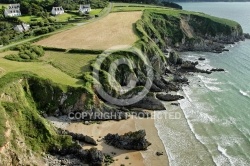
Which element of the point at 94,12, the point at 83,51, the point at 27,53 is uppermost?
the point at 94,12

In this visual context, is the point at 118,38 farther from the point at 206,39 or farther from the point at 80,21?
the point at 206,39

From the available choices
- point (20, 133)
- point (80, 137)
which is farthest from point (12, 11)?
point (20, 133)

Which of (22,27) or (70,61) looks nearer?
(70,61)

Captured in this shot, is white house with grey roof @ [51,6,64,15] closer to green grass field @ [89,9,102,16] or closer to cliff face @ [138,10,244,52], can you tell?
green grass field @ [89,9,102,16]

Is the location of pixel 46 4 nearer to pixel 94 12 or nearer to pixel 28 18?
pixel 94 12

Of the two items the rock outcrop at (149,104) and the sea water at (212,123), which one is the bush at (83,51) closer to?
the rock outcrop at (149,104)

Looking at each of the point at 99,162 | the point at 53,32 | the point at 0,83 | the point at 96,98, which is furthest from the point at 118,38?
the point at 99,162

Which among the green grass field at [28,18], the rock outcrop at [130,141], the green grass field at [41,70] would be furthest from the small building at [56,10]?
the rock outcrop at [130,141]
